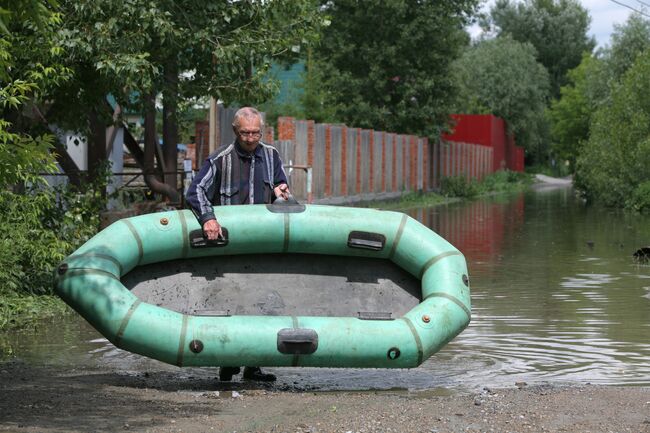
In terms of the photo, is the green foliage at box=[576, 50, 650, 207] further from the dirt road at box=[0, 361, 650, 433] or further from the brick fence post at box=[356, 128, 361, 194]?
the dirt road at box=[0, 361, 650, 433]

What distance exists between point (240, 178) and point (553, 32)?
82.7m

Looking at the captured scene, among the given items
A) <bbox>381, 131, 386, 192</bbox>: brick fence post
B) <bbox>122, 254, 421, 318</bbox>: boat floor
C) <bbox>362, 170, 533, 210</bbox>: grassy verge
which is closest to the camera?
<bbox>122, 254, 421, 318</bbox>: boat floor

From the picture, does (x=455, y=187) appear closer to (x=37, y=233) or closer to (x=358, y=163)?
(x=358, y=163)

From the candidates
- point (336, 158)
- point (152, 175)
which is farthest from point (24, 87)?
point (336, 158)

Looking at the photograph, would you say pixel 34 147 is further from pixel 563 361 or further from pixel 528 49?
pixel 528 49

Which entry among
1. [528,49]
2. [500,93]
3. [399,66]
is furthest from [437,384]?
[528,49]

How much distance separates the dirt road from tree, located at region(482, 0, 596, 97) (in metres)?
82.6

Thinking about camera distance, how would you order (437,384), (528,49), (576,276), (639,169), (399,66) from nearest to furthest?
(437,384), (576,276), (639,169), (399,66), (528,49)

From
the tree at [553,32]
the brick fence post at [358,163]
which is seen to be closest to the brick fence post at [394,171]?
the brick fence post at [358,163]

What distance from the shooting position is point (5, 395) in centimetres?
750

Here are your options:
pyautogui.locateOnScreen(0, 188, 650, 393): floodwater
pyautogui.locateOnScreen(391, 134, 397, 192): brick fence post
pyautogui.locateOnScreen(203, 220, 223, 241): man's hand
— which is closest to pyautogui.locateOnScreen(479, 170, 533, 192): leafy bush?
pyautogui.locateOnScreen(391, 134, 397, 192): brick fence post

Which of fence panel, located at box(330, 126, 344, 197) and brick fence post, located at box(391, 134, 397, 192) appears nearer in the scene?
fence panel, located at box(330, 126, 344, 197)

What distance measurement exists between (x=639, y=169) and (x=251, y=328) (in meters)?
26.6

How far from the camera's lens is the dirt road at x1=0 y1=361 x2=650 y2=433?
6648 mm
